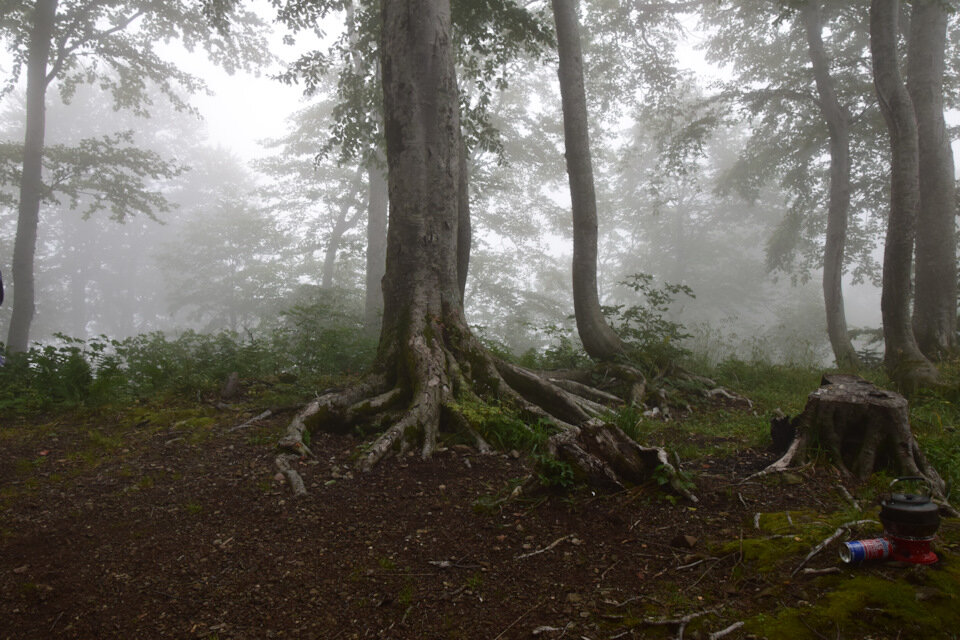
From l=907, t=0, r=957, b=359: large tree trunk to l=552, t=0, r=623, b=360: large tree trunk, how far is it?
605cm

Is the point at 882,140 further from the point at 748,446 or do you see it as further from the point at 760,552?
the point at 760,552

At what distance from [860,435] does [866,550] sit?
1.93 metres

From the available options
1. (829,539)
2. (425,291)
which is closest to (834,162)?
(425,291)

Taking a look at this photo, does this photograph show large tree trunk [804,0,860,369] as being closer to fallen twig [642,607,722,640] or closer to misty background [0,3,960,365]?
misty background [0,3,960,365]

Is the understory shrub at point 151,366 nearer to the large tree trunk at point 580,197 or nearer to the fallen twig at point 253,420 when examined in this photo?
the fallen twig at point 253,420

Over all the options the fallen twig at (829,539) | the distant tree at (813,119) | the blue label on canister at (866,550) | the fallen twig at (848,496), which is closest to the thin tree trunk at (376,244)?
the distant tree at (813,119)

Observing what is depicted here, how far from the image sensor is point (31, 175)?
1202 centimetres

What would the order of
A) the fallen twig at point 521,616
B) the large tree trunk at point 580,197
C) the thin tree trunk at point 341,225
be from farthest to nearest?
the thin tree trunk at point 341,225 → the large tree trunk at point 580,197 → the fallen twig at point 521,616

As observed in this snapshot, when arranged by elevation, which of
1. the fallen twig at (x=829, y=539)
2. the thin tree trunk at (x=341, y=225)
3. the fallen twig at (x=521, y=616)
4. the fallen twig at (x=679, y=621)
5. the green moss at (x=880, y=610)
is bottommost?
the fallen twig at (x=521, y=616)

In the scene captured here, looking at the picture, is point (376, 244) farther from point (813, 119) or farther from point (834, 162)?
point (813, 119)

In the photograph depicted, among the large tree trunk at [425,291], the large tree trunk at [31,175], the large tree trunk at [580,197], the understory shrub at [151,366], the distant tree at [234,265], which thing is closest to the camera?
the large tree trunk at [425,291]

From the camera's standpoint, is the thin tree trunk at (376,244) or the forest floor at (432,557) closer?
the forest floor at (432,557)

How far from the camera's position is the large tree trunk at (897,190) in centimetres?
726

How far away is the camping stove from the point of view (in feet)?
6.50
